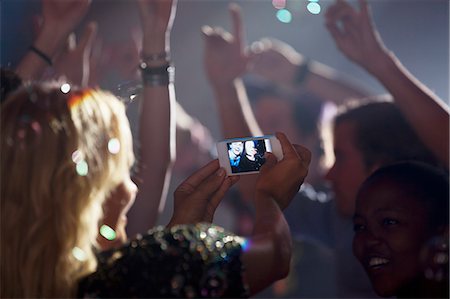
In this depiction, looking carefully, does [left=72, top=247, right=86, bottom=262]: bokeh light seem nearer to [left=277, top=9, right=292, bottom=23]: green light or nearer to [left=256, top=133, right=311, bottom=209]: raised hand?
[left=256, top=133, right=311, bottom=209]: raised hand

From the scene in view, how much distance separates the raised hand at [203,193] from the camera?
118cm

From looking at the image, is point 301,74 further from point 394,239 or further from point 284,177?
point 284,177

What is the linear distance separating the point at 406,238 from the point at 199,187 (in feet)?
1.54

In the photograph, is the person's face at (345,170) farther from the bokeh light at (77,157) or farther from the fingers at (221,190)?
the bokeh light at (77,157)

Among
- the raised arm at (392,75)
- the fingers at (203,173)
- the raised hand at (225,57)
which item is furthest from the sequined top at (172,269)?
the raised hand at (225,57)

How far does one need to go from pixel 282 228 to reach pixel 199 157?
145 centimetres

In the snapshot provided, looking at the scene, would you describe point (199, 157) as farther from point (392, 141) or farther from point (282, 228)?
point (282, 228)

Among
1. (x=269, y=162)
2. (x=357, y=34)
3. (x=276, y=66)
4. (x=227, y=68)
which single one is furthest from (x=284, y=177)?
(x=276, y=66)

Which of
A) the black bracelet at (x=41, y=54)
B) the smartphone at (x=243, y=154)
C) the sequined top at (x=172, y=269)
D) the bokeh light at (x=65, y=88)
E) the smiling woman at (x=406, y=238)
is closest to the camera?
the sequined top at (x=172, y=269)

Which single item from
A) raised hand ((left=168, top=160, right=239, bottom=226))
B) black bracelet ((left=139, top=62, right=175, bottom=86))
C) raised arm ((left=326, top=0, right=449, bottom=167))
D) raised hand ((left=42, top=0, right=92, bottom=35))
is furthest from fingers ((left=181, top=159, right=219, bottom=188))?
raised hand ((left=42, top=0, right=92, bottom=35))

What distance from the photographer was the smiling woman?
4.27ft

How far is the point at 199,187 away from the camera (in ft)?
3.90

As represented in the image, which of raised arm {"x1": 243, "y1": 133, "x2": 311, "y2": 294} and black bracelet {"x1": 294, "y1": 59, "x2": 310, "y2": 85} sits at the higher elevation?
black bracelet {"x1": 294, "y1": 59, "x2": 310, "y2": 85}

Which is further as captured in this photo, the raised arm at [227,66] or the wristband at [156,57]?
the raised arm at [227,66]
